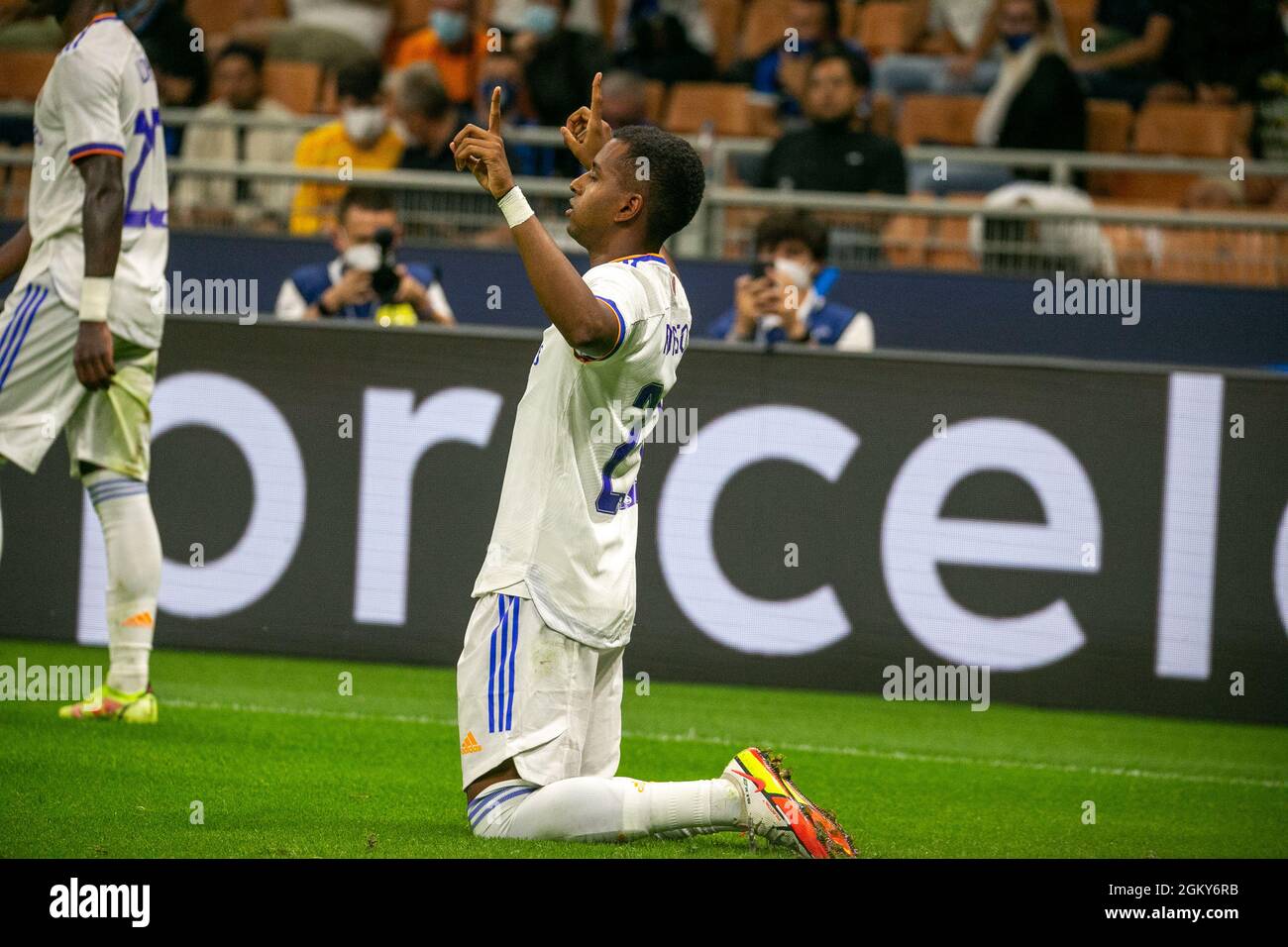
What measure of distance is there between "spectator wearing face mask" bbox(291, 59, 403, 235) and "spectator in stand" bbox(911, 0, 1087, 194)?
11.6 feet

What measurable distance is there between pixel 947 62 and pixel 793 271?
445 centimetres

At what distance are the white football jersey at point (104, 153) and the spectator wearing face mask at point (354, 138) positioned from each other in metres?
5.38

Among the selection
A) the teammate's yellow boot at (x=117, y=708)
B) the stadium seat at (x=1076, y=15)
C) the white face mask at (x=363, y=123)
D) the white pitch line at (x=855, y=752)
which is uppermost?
the stadium seat at (x=1076, y=15)

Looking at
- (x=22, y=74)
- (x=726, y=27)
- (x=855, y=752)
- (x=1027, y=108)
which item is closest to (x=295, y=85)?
(x=22, y=74)

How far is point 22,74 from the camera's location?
46.6 ft

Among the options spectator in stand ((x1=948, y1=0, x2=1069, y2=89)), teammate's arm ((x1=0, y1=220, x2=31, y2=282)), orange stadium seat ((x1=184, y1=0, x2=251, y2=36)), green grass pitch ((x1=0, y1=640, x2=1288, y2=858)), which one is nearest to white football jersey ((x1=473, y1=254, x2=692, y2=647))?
green grass pitch ((x1=0, y1=640, x2=1288, y2=858))

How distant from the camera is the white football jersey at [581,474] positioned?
15.1 ft

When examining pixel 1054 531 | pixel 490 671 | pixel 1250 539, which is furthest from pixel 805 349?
pixel 490 671

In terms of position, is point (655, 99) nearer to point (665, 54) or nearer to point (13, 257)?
point (665, 54)

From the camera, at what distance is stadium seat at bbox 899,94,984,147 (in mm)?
12562

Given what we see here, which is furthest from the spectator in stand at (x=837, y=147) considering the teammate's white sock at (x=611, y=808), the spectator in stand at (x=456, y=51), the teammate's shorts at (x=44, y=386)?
the teammate's white sock at (x=611, y=808)

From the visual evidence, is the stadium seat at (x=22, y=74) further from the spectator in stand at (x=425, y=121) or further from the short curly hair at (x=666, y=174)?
the short curly hair at (x=666, y=174)

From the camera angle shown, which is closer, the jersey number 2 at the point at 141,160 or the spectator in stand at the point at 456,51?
the jersey number 2 at the point at 141,160

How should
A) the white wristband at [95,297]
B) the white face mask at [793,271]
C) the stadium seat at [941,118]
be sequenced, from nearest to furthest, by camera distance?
1. the white wristband at [95,297]
2. the white face mask at [793,271]
3. the stadium seat at [941,118]
